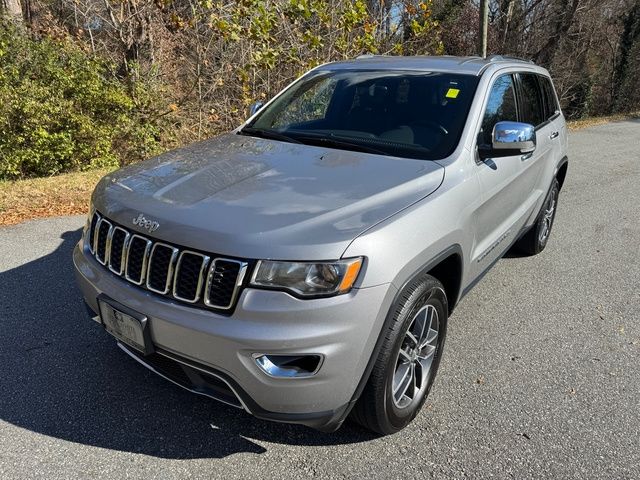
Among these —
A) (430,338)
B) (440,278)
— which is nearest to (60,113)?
(440,278)

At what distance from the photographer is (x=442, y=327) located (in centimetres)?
288

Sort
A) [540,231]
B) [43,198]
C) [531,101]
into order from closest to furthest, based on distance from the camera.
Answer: [531,101], [540,231], [43,198]

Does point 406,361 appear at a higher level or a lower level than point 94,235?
lower

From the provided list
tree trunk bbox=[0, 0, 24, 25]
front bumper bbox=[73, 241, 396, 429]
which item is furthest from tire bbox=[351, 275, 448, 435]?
tree trunk bbox=[0, 0, 24, 25]

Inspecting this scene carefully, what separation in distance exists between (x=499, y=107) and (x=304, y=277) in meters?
2.30

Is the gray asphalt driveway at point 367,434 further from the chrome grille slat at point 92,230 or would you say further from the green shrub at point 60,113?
the green shrub at point 60,113

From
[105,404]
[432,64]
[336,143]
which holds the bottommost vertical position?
[105,404]

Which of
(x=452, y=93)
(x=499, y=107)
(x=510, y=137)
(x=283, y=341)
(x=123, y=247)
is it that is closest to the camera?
(x=283, y=341)

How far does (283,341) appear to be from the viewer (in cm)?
206

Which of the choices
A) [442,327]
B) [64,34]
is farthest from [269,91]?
[442,327]

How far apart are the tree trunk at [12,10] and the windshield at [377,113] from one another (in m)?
7.70

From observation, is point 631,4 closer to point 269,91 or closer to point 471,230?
point 269,91

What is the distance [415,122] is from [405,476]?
6.90ft

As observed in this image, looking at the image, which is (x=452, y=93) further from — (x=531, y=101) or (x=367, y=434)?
(x=367, y=434)
